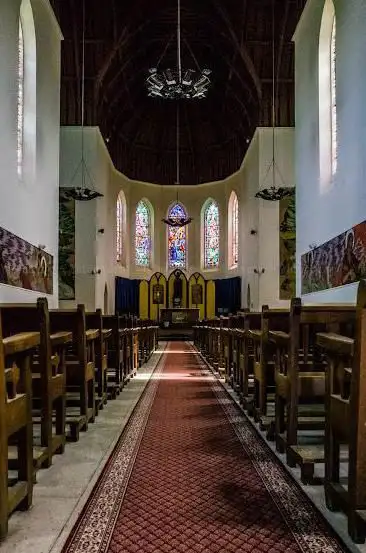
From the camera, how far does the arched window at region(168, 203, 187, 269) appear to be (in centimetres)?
2912

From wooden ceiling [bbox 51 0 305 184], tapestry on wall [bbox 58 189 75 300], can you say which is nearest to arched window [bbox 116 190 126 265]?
wooden ceiling [bbox 51 0 305 184]

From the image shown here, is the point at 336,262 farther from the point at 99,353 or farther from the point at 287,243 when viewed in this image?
the point at 287,243

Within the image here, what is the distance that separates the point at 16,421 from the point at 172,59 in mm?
22526

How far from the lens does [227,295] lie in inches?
1047

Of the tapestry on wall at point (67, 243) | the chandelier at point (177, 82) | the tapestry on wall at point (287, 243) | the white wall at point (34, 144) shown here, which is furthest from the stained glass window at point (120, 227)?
the chandelier at point (177, 82)

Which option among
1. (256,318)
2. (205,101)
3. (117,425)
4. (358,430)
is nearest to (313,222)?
(256,318)

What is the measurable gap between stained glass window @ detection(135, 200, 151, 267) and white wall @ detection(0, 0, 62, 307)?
13.9 metres

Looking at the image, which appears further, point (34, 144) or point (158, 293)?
point (158, 293)

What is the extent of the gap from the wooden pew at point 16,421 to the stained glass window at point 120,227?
2341 centimetres

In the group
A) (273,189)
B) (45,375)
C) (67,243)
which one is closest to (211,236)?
(67,243)

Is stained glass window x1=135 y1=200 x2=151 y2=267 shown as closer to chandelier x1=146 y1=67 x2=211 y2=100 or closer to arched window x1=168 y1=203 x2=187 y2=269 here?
arched window x1=168 y1=203 x2=187 y2=269

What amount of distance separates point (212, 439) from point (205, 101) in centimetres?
2371

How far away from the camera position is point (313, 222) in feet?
43.9

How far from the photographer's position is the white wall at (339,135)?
Answer: 1006cm
